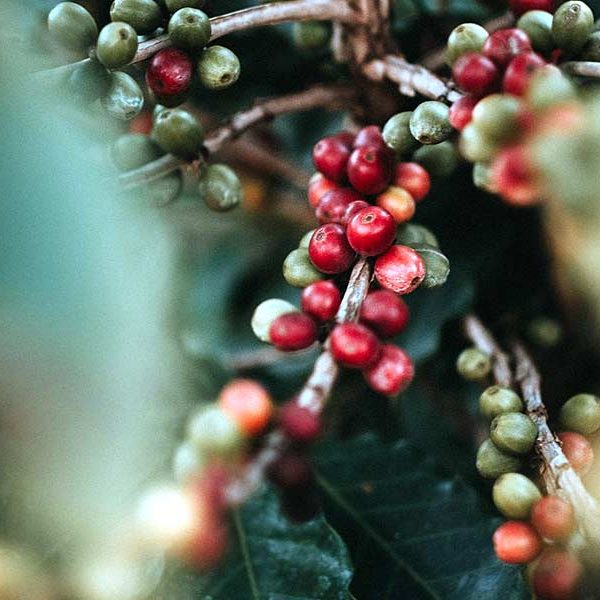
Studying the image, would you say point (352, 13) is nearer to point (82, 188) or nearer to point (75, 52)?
point (75, 52)

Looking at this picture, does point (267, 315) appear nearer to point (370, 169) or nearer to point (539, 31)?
point (370, 169)

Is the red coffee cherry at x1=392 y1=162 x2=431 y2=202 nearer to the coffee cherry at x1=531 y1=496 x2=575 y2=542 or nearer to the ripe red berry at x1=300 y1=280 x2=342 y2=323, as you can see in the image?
the ripe red berry at x1=300 y1=280 x2=342 y2=323

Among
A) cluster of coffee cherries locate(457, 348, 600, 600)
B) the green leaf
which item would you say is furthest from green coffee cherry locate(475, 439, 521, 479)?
the green leaf

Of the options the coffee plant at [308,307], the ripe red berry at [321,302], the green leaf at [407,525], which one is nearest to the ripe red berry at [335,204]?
A: the coffee plant at [308,307]

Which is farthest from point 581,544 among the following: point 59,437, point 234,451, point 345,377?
point 345,377

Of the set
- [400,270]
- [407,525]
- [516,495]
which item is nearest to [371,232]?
[400,270]

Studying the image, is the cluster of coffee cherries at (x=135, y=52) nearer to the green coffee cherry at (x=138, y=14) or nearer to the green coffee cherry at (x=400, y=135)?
the green coffee cherry at (x=138, y=14)
